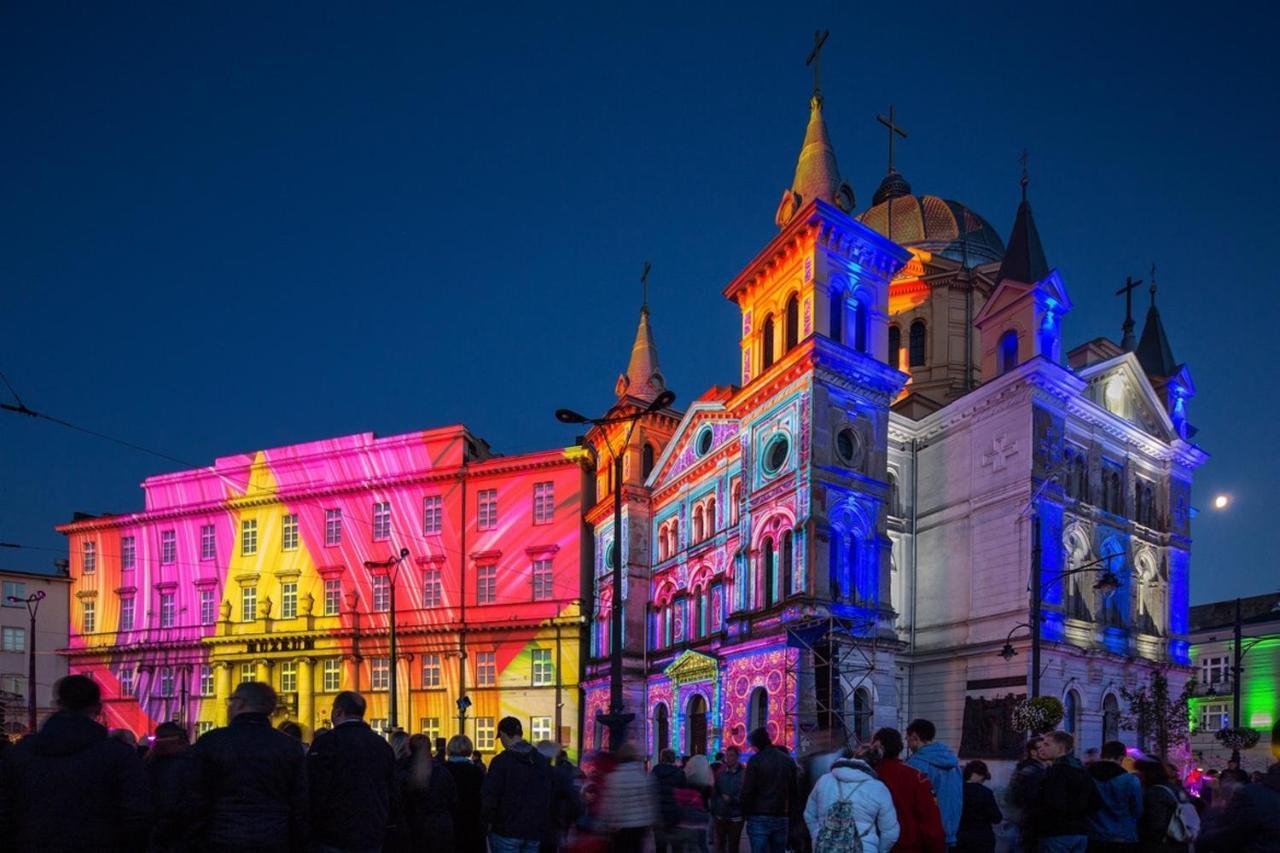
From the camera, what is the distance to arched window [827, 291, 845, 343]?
1426 inches

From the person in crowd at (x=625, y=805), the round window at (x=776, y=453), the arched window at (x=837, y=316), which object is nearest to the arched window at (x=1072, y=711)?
the round window at (x=776, y=453)

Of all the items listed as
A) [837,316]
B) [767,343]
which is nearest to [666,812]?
[837,316]

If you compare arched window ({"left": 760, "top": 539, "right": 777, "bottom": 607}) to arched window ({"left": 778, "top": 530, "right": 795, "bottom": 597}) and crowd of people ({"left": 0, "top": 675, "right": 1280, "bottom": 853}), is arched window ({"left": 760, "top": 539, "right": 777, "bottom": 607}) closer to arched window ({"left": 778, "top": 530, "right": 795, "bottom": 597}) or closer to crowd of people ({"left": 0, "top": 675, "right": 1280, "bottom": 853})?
arched window ({"left": 778, "top": 530, "right": 795, "bottom": 597})

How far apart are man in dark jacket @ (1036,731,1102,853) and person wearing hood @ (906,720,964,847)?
94 cm

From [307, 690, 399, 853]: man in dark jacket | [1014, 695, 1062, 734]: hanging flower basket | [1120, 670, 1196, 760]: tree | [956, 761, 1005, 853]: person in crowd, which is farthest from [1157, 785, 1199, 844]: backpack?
[1120, 670, 1196, 760]: tree

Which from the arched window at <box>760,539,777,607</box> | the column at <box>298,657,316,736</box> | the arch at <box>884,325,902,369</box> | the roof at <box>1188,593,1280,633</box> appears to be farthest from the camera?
the roof at <box>1188,593,1280,633</box>

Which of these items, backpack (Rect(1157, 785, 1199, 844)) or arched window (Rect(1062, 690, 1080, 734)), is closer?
backpack (Rect(1157, 785, 1199, 844))

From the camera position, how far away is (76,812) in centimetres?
656

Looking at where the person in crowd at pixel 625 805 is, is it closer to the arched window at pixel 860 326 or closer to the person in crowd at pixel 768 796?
the person in crowd at pixel 768 796

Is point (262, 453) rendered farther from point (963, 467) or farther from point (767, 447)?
point (963, 467)

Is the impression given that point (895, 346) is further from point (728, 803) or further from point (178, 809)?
point (178, 809)

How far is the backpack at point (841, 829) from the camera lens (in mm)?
7688

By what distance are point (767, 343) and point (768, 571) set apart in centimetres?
802

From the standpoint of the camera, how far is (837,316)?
1436 inches
